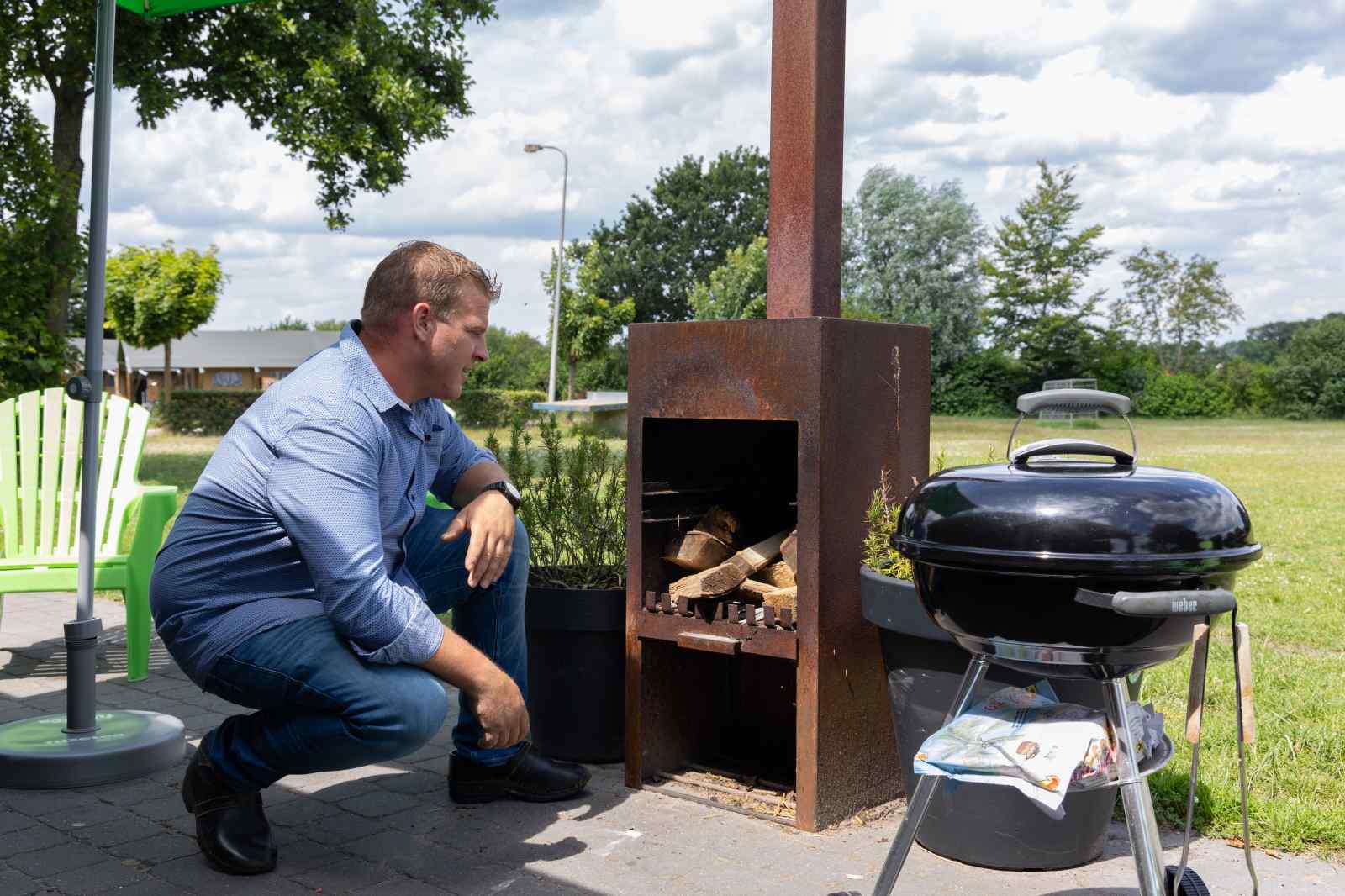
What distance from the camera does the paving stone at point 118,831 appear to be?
10.2ft

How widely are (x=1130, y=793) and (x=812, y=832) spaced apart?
1.22m

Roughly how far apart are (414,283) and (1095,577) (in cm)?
173

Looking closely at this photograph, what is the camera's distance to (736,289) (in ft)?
178

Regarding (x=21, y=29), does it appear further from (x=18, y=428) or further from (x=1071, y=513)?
(x=1071, y=513)

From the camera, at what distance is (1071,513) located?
2061mm

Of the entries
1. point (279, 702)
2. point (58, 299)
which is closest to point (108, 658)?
point (279, 702)

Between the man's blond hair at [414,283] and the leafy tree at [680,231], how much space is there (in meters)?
62.0

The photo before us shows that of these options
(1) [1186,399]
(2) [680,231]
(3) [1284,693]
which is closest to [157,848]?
(3) [1284,693]

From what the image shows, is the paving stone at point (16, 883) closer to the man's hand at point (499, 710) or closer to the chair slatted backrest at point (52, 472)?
the man's hand at point (499, 710)

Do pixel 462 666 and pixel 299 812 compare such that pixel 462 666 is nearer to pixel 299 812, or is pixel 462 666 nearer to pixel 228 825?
pixel 228 825

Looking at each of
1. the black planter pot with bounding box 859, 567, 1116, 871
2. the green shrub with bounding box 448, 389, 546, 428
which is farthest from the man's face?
the green shrub with bounding box 448, 389, 546, 428

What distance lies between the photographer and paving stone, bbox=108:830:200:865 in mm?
2988

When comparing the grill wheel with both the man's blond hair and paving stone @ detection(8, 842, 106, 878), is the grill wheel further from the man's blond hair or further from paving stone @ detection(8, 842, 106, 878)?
paving stone @ detection(8, 842, 106, 878)

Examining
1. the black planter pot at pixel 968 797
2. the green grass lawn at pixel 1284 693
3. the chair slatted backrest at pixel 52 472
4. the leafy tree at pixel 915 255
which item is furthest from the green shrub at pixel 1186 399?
the black planter pot at pixel 968 797
